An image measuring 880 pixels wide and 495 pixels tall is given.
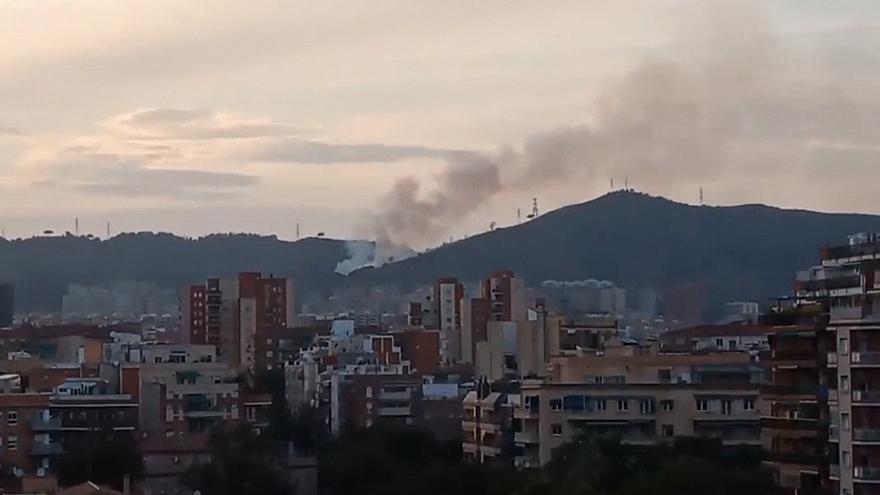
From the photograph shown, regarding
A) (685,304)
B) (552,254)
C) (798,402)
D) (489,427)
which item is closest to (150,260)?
(552,254)

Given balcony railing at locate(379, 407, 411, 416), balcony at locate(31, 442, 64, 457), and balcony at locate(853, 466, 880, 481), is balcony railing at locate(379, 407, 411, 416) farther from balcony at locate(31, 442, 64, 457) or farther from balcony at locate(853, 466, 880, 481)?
balcony at locate(853, 466, 880, 481)

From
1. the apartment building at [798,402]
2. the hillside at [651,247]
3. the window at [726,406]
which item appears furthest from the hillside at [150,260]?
the apartment building at [798,402]

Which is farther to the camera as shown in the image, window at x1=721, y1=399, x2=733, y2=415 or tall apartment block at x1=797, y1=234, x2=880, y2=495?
window at x1=721, y1=399, x2=733, y2=415

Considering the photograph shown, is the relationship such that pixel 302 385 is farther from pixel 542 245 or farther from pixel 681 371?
pixel 542 245

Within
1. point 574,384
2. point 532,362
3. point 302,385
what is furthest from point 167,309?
point 574,384

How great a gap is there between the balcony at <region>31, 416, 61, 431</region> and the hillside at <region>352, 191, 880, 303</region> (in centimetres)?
8305

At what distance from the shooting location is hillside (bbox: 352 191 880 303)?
13475cm

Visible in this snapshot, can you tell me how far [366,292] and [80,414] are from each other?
372 ft

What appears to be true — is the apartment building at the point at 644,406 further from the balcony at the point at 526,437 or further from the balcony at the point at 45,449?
the balcony at the point at 45,449

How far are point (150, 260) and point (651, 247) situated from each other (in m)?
43.8

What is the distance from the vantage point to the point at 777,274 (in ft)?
435

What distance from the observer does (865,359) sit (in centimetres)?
2495

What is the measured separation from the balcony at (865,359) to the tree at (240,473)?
15.9m

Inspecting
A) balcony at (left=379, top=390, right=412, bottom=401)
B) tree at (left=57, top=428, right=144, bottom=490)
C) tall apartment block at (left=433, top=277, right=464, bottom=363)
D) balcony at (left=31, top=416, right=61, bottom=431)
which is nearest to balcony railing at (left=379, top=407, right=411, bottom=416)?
balcony at (left=379, top=390, right=412, bottom=401)
